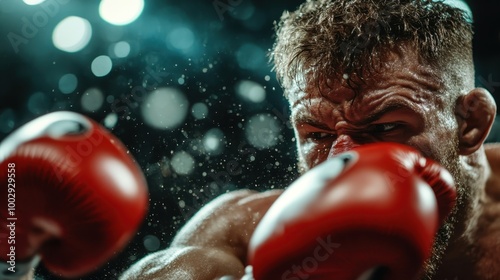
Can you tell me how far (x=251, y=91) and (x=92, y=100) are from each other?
4.35 feet

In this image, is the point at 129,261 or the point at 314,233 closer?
the point at 314,233

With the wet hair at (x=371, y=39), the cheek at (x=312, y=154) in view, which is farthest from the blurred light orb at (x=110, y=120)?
the cheek at (x=312, y=154)

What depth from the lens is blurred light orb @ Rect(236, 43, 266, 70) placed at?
14.7ft

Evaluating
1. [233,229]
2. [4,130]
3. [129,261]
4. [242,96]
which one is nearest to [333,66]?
[233,229]

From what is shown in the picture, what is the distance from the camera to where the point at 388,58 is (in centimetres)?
198

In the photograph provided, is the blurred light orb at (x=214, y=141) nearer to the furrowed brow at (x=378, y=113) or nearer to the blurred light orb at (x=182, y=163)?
the blurred light orb at (x=182, y=163)

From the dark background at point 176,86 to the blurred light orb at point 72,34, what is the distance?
5 centimetres

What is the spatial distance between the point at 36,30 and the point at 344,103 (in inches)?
126

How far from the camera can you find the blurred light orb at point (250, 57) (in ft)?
14.7

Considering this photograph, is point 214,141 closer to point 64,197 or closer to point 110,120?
point 110,120

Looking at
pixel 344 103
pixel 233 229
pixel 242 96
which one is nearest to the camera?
pixel 344 103

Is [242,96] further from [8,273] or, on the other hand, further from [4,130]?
[8,273]

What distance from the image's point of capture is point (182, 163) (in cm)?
418

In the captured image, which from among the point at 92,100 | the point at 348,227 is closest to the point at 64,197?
the point at 348,227
